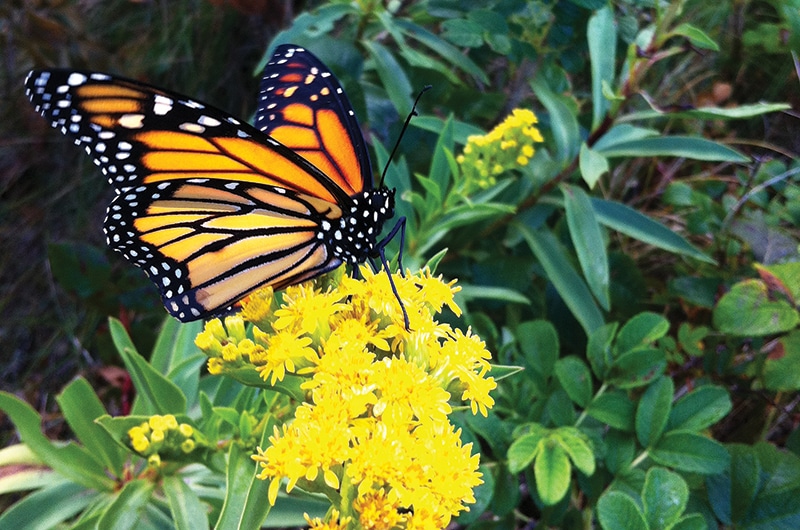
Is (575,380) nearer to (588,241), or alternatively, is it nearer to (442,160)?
(588,241)

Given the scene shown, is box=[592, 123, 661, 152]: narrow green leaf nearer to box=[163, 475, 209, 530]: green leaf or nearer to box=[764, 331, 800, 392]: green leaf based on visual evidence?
box=[764, 331, 800, 392]: green leaf

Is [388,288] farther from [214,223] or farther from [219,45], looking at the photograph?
[219,45]

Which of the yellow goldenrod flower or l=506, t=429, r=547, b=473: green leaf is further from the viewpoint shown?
l=506, t=429, r=547, b=473: green leaf

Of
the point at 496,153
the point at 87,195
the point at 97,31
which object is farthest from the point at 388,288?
the point at 97,31

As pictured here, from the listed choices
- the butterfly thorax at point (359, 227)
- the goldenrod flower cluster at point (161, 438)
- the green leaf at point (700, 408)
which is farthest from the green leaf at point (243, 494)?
the green leaf at point (700, 408)

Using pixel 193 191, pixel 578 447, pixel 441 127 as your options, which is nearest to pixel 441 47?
pixel 441 127

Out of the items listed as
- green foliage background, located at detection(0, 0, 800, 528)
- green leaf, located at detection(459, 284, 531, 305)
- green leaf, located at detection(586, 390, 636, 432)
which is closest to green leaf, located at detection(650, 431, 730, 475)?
green foliage background, located at detection(0, 0, 800, 528)
